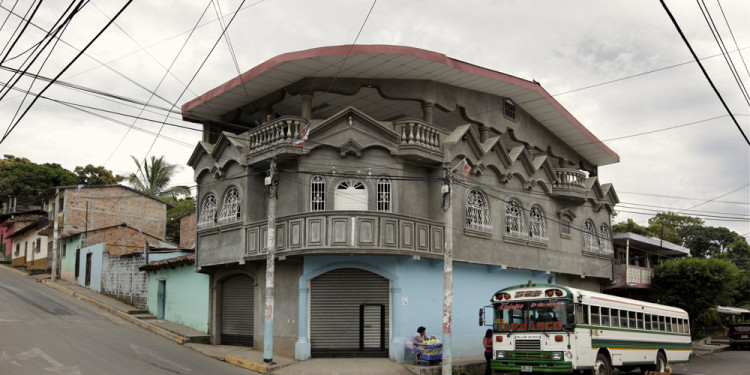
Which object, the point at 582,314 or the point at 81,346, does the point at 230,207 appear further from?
the point at 582,314

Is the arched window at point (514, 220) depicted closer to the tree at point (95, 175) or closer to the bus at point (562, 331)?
the bus at point (562, 331)

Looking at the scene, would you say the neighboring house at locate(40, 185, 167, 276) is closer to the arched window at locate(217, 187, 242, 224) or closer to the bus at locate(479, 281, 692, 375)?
the arched window at locate(217, 187, 242, 224)

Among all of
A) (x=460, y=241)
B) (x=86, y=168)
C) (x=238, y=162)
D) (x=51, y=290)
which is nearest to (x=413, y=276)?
(x=460, y=241)

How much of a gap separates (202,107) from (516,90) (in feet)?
41.8

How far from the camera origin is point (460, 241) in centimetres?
2256

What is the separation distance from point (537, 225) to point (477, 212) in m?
4.76

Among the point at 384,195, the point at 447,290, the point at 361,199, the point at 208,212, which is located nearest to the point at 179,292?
the point at 208,212

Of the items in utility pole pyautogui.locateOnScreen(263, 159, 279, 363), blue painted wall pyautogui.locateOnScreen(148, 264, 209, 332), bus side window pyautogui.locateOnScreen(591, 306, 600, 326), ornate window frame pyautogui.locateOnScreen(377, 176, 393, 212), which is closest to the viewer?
bus side window pyautogui.locateOnScreen(591, 306, 600, 326)

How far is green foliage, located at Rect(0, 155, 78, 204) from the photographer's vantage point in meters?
61.4

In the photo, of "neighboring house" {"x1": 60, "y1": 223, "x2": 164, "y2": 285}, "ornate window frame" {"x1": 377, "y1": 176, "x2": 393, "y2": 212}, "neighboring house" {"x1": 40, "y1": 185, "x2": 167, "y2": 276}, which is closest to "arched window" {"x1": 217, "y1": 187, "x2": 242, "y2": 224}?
"ornate window frame" {"x1": 377, "y1": 176, "x2": 393, "y2": 212}

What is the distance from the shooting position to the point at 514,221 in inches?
1022

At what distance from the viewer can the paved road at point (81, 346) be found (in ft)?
54.3

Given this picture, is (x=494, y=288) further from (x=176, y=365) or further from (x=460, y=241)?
(x=176, y=365)

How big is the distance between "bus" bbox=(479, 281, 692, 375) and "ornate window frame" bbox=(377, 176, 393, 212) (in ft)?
16.8
